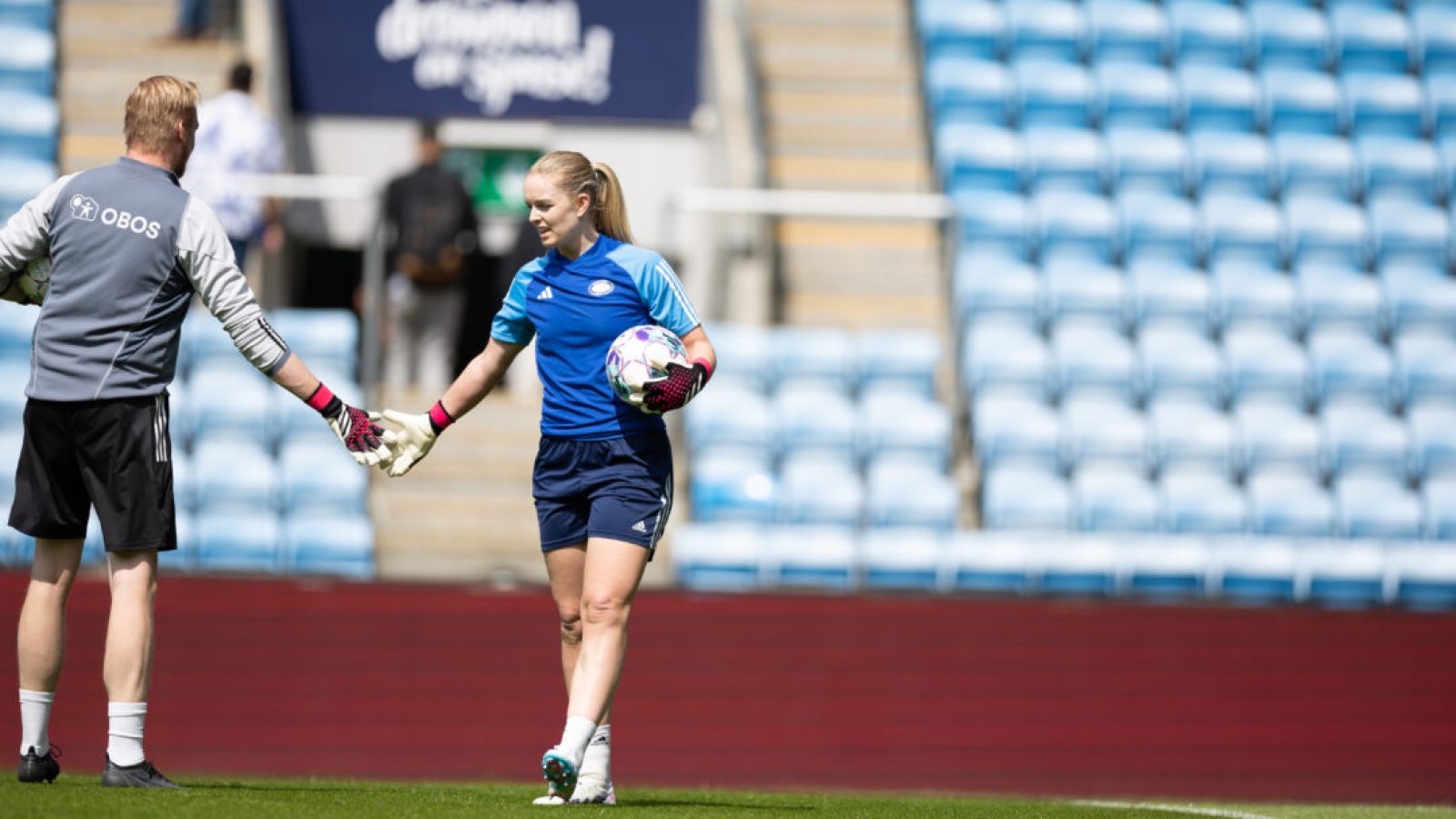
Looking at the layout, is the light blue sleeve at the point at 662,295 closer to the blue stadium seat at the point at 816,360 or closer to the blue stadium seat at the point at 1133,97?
the blue stadium seat at the point at 816,360

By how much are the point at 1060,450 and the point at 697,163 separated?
4.00 meters

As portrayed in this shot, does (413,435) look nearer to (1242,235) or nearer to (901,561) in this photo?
(901,561)

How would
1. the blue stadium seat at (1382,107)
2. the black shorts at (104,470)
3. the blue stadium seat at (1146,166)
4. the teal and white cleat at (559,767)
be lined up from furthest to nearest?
the blue stadium seat at (1382,107) → the blue stadium seat at (1146,166) → the black shorts at (104,470) → the teal and white cleat at (559,767)

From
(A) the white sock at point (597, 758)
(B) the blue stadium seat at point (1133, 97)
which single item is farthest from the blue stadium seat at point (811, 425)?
(A) the white sock at point (597, 758)

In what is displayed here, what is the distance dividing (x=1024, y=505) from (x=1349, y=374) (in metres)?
2.22

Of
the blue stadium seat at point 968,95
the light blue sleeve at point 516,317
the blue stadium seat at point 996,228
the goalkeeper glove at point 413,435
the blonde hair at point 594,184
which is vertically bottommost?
the goalkeeper glove at point 413,435

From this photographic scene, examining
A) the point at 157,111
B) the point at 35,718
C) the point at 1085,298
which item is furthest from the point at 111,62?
the point at 35,718

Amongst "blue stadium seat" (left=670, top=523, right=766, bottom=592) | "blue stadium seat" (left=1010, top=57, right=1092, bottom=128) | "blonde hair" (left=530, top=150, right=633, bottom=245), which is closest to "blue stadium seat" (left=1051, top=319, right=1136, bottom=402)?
"blue stadium seat" (left=1010, top=57, right=1092, bottom=128)

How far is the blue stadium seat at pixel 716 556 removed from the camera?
8594 mm

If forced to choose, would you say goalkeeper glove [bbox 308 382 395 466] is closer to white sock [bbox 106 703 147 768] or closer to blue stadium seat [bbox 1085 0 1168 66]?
white sock [bbox 106 703 147 768]

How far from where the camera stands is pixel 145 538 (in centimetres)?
489

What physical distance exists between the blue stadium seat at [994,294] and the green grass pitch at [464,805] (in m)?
3.82

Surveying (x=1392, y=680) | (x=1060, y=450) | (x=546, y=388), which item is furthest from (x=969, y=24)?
(x=546, y=388)

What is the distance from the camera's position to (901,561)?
873cm
